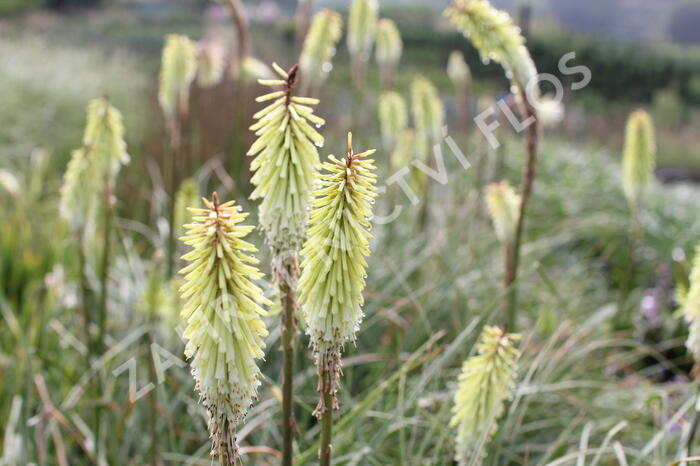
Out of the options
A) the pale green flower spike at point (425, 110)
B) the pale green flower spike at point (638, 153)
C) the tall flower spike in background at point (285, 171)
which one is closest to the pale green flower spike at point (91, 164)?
the tall flower spike in background at point (285, 171)

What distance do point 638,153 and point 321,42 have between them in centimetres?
179

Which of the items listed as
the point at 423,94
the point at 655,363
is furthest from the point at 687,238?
the point at 423,94

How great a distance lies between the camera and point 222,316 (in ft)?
4.23

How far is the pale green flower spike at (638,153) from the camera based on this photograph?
3.47 meters

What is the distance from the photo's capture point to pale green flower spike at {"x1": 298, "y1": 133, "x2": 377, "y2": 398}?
1.30 m

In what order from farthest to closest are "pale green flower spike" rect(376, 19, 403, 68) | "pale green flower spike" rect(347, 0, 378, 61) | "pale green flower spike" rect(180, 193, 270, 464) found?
"pale green flower spike" rect(376, 19, 403, 68) → "pale green flower spike" rect(347, 0, 378, 61) → "pale green flower spike" rect(180, 193, 270, 464)

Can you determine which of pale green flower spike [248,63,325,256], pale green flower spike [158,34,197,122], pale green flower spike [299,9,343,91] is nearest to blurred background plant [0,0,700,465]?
pale green flower spike [158,34,197,122]

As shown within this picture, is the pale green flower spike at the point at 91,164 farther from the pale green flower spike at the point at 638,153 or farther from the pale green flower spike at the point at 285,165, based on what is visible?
the pale green flower spike at the point at 638,153

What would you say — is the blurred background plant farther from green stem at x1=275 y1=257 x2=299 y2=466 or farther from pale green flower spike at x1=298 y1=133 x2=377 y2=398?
pale green flower spike at x1=298 y1=133 x2=377 y2=398

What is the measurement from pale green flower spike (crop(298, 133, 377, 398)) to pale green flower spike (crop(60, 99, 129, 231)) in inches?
55.6

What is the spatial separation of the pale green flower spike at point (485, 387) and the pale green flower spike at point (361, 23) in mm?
2456

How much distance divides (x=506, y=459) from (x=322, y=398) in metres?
1.35

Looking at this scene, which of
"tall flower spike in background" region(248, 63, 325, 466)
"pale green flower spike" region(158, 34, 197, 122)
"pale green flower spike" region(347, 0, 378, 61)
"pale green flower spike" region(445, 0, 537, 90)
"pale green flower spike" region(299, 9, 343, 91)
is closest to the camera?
"tall flower spike in background" region(248, 63, 325, 466)

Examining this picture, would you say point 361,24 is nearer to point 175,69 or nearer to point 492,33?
point 175,69
